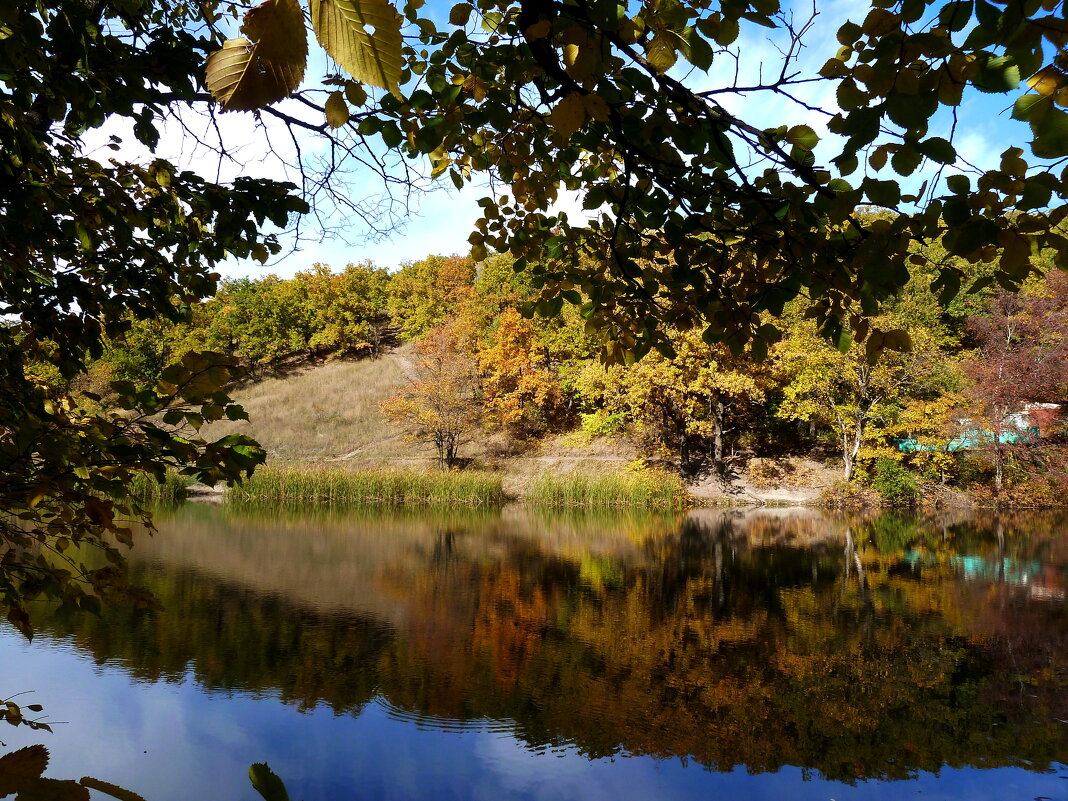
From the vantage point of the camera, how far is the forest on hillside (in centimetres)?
2066

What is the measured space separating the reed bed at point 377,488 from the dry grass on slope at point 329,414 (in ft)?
18.6

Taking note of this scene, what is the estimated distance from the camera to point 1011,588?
10219mm

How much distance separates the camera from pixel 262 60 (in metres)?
0.58

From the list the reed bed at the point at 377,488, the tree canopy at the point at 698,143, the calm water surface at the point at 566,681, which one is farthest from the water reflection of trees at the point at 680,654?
the reed bed at the point at 377,488

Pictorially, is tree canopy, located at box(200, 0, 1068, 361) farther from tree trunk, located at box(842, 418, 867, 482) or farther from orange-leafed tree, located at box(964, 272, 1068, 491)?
tree trunk, located at box(842, 418, 867, 482)

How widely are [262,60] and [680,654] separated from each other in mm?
7556

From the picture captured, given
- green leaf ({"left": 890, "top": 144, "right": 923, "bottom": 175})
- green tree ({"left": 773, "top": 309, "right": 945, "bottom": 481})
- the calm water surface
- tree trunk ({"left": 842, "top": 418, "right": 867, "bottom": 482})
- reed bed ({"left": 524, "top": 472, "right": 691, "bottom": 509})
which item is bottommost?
the calm water surface

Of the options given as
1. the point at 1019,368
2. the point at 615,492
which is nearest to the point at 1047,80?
the point at 615,492

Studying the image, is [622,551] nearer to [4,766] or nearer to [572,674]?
[572,674]

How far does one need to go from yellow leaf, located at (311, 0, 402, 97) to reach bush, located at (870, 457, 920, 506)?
2440 centimetres

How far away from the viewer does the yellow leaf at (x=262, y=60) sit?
547 mm

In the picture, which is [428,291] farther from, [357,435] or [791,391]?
[791,391]

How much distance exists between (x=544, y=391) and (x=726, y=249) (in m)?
27.2

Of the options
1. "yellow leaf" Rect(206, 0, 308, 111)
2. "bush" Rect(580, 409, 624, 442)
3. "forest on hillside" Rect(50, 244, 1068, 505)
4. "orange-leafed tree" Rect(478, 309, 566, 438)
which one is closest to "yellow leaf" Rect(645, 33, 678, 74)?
"yellow leaf" Rect(206, 0, 308, 111)
